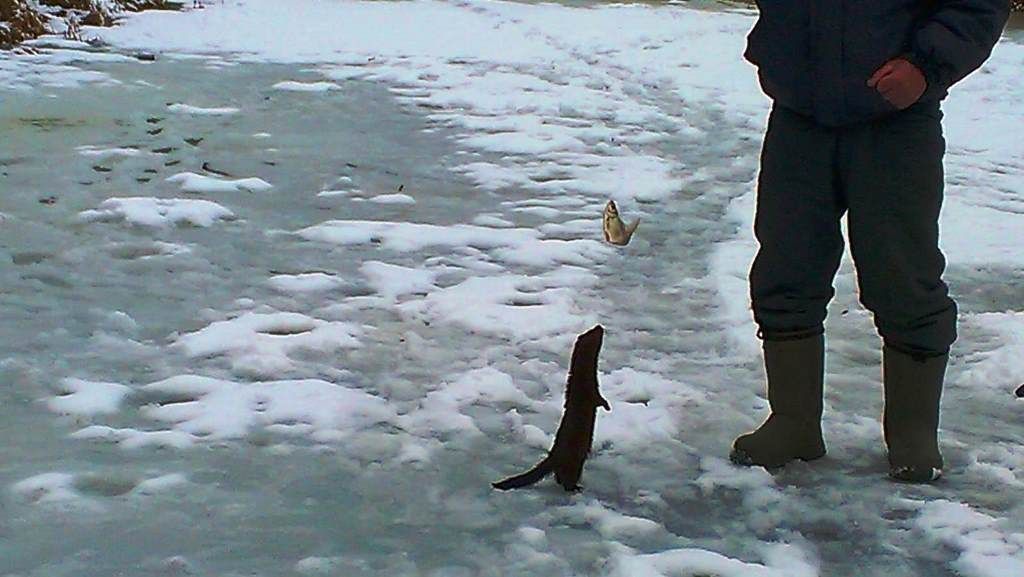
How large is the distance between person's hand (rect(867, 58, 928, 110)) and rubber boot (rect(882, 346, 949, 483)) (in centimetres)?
66

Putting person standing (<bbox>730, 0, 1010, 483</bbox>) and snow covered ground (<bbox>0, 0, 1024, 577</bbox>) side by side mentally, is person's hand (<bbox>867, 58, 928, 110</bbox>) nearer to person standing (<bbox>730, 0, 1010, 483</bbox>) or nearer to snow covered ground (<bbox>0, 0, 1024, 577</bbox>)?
person standing (<bbox>730, 0, 1010, 483</bbox>)

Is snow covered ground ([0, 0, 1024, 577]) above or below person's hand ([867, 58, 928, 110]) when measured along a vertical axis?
below

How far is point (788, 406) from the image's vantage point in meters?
3.15

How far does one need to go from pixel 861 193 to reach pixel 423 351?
1.62 m

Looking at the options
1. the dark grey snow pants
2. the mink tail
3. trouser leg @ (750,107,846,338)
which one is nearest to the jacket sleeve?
the dark grey snow pants

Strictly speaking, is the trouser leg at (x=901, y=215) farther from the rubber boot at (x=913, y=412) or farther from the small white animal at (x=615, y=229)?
the small white animal at (x=615, y=229)

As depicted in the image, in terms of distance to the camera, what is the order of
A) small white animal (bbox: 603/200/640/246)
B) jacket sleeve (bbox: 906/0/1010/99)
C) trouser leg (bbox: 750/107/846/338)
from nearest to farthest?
jacket sleeve (bbox: 906/0/1010/99), trouser leg (bbox: 750/107/846/338), small white animal (bbox: 603/200/640/246)

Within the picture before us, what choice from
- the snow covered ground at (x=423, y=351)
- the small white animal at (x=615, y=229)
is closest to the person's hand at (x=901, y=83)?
the snow covered ground at (x=423, y=351)

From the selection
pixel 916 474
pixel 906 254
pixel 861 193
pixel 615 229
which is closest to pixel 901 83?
pixel 861 193

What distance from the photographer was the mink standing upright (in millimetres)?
2936

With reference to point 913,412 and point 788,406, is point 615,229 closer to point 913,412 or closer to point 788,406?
point 788,406

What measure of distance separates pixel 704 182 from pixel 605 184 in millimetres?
548

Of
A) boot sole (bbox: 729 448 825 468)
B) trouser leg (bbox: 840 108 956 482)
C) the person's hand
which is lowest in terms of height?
boot sole (bbox: 729 448 825 468)

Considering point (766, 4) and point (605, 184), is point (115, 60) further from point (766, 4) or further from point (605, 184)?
point (766, 4)
